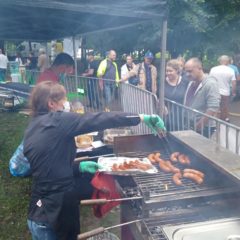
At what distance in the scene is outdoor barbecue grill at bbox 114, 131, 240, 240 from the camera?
2113 millimetres

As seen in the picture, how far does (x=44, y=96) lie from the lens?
105 inches

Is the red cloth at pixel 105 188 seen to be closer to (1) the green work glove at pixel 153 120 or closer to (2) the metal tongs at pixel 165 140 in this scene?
(1) the green work glove at pixel 153 120

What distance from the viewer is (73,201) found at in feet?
8.74

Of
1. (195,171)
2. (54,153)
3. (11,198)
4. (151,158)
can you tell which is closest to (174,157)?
(151,158)

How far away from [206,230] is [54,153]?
46.9 inches

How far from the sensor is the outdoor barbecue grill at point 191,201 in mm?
2113

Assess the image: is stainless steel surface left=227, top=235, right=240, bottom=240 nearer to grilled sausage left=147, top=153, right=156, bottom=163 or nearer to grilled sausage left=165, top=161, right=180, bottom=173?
grilled sausage left=165, top=161, right=180, bottom=173

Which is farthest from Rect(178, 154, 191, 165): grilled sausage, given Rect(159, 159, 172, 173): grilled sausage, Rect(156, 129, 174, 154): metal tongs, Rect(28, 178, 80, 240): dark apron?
Rect(28, 178, 80, 240): dark apron

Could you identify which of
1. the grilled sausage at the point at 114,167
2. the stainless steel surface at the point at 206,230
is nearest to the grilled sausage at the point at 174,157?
the grilled sausage at the point at 114,167

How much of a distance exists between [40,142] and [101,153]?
1.69 m

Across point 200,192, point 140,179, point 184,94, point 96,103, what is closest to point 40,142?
point 140,179

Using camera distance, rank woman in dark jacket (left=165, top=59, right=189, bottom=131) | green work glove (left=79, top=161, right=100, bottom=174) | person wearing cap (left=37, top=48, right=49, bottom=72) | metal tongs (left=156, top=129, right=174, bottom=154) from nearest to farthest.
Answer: green work glove (left=79, top=161, right=100, bottom=174) → metal tongs (left=156, top=129, right=174, bottom=154) → woman in dark jacket (left=165, top=59, right=189, bottom=131) → person wearing cap (left=37, top=48, right=49, bottom=72)

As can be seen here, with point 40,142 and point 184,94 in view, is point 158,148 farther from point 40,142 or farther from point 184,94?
point 184,94

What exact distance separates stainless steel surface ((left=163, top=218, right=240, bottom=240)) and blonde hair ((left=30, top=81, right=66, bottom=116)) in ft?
4.24
